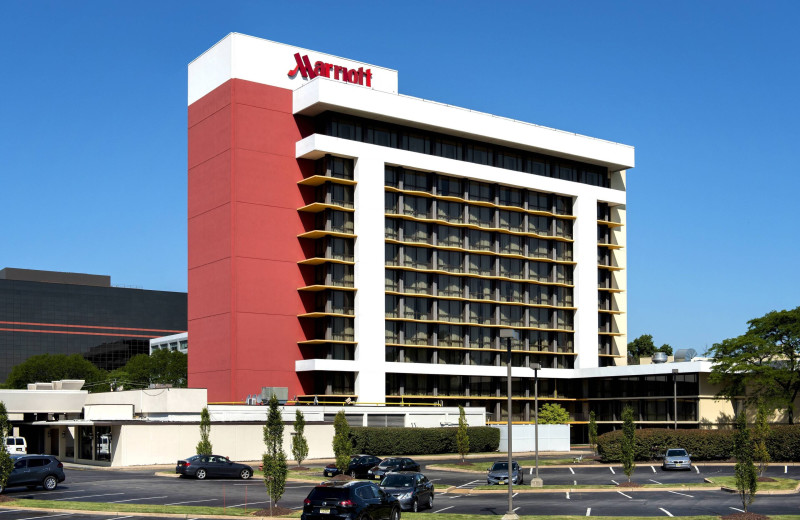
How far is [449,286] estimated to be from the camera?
4272 inches

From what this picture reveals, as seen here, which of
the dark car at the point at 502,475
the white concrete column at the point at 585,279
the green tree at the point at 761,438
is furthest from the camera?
the white concrete column at the point at 585,279

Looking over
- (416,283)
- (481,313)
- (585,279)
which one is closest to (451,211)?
(416,283)

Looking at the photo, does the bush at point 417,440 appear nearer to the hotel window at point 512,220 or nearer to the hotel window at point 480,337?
the hotel window at point 480,337

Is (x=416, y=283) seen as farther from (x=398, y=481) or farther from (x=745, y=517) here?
(x=745, y=517)

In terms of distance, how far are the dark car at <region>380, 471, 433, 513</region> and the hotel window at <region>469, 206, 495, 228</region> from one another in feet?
225

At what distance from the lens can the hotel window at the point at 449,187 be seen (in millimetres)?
108000

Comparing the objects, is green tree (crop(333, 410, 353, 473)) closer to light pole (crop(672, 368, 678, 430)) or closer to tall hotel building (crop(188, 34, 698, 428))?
tall hotel building (crop(188, 34, 698, 428))

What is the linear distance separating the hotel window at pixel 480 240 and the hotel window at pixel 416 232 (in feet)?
20.6

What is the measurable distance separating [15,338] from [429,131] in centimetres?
11174

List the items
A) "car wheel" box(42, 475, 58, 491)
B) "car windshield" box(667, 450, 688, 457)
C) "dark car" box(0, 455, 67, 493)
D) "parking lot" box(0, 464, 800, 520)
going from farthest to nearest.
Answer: "car windshield" box(667, 450, 688, 457) → "car wheel" box(42, 475, 58, 491) → "dark car" box(0, 455, 67, 493) → "parking lot" box(0, 464, 800, 520)

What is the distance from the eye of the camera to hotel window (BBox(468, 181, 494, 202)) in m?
111

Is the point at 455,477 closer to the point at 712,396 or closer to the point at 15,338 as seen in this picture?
the point at 712,396

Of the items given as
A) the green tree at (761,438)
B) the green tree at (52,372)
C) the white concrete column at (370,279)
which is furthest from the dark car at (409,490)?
the green tree at (52,372)

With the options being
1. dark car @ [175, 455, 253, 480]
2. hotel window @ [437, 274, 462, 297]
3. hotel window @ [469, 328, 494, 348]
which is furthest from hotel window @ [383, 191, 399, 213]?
dark car @ [175, 455, 253, 480]
